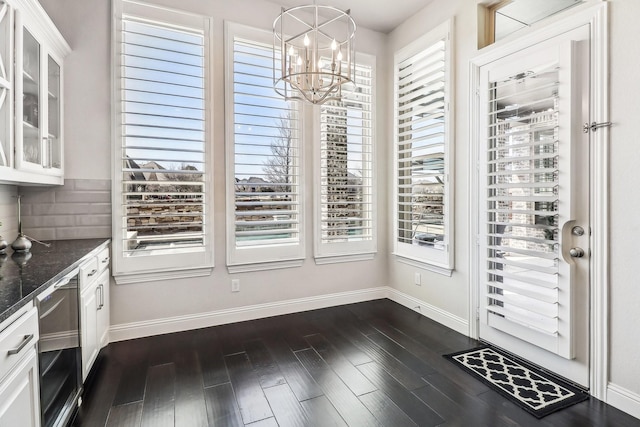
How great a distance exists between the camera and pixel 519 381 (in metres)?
2.40

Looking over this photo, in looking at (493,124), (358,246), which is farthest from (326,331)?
(493,124)

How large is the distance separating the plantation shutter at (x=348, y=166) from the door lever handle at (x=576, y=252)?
7.11ft

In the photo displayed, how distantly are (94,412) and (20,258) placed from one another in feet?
3.51

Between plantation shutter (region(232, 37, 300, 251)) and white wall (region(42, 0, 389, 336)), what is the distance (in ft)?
0.56

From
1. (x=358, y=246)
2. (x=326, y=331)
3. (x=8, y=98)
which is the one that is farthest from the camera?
(x=358, y=246)

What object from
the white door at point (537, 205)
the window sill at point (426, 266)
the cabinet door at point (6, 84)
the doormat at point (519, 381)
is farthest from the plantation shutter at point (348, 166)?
the cabinet door at point (6, 84)

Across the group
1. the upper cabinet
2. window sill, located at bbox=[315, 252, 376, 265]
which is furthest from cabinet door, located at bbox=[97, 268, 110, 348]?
window sill, located at bbox=[315, 252, 376, 265]

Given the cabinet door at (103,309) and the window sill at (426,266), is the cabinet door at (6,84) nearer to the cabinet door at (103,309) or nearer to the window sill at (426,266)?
the cabinet door at (103,309)

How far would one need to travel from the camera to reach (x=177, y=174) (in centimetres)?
319

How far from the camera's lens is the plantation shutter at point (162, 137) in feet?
9.97

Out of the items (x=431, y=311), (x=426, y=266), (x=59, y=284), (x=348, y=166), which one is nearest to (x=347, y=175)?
(x=348, y=166)

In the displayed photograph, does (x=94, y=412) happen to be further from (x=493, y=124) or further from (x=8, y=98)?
(x=493, y=124)

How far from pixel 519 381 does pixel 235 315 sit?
2.59m

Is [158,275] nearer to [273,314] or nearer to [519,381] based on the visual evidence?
[273,314]
